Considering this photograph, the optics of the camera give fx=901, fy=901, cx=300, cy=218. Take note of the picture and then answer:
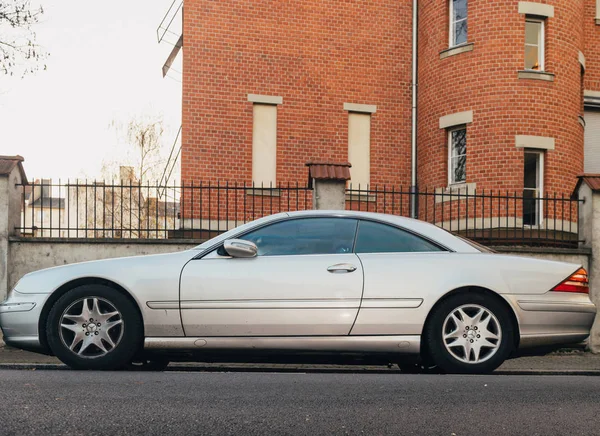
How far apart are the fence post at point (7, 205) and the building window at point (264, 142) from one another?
725 centimetres

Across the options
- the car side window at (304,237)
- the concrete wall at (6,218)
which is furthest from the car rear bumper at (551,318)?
the concrete wall at (6,218)

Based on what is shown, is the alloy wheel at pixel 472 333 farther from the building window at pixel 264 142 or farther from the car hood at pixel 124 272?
the building window at pixel 264 142

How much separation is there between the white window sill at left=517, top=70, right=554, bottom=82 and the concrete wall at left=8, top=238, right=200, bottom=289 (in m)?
8.73

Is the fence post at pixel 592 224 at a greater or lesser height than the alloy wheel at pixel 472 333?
greater

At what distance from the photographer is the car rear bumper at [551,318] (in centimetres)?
737

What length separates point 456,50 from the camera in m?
19.0

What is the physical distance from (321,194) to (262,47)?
7.31 meters

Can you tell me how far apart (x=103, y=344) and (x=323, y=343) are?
1.78 m

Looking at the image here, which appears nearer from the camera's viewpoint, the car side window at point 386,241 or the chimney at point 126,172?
the car side window at point 386,241

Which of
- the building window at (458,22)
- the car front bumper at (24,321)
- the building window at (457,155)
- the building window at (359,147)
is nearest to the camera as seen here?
the car front bumper at (24,321)

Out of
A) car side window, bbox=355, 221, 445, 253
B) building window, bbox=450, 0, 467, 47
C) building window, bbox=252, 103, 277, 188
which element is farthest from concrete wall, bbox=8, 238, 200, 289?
building window, bbox=450, 0, 467, 47

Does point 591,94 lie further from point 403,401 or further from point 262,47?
point 403,401

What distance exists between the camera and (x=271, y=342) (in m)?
7.23

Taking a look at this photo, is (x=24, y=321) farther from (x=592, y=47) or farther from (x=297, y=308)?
(x=592, y=47)
